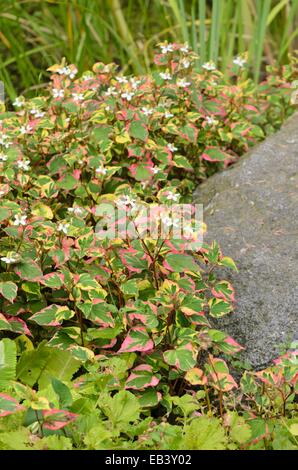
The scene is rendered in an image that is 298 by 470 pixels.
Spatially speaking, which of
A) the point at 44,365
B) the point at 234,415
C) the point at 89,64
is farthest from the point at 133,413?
the point at 89,64

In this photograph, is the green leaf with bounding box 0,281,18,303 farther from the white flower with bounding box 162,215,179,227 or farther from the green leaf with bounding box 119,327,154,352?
the white flower with bounding box 162,215,179,227

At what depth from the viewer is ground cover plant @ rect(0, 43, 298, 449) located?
1.90m

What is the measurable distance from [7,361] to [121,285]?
400 mm

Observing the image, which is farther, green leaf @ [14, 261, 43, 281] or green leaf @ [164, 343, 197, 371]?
green leaf @ [14, 261, 43, 281]

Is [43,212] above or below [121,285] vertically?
above

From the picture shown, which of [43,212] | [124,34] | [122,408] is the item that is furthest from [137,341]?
[124,34]

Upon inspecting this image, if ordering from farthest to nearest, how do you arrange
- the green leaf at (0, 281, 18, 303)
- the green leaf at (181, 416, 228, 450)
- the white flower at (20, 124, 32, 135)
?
the white flower at (20, 124, 32, 135) < the green leaf at (0, 281, 18, 303) < the green leaf at (181, 416, 228, 450)

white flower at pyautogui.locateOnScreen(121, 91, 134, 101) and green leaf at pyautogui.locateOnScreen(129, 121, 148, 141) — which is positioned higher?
white flower at pyautogui.locateOnScreen(121, 91, 134, 101)

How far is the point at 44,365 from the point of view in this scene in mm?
2221

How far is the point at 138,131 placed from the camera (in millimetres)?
2684

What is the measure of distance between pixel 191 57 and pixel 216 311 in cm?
118

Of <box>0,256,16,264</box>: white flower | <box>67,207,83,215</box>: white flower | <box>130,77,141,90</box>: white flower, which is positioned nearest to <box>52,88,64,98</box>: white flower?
<box>130,77,141,90</box>: white flower

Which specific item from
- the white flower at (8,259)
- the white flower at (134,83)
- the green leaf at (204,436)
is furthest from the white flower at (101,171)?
the green leaf at (204,436)

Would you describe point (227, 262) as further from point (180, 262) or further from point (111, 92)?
point (111, 92)
